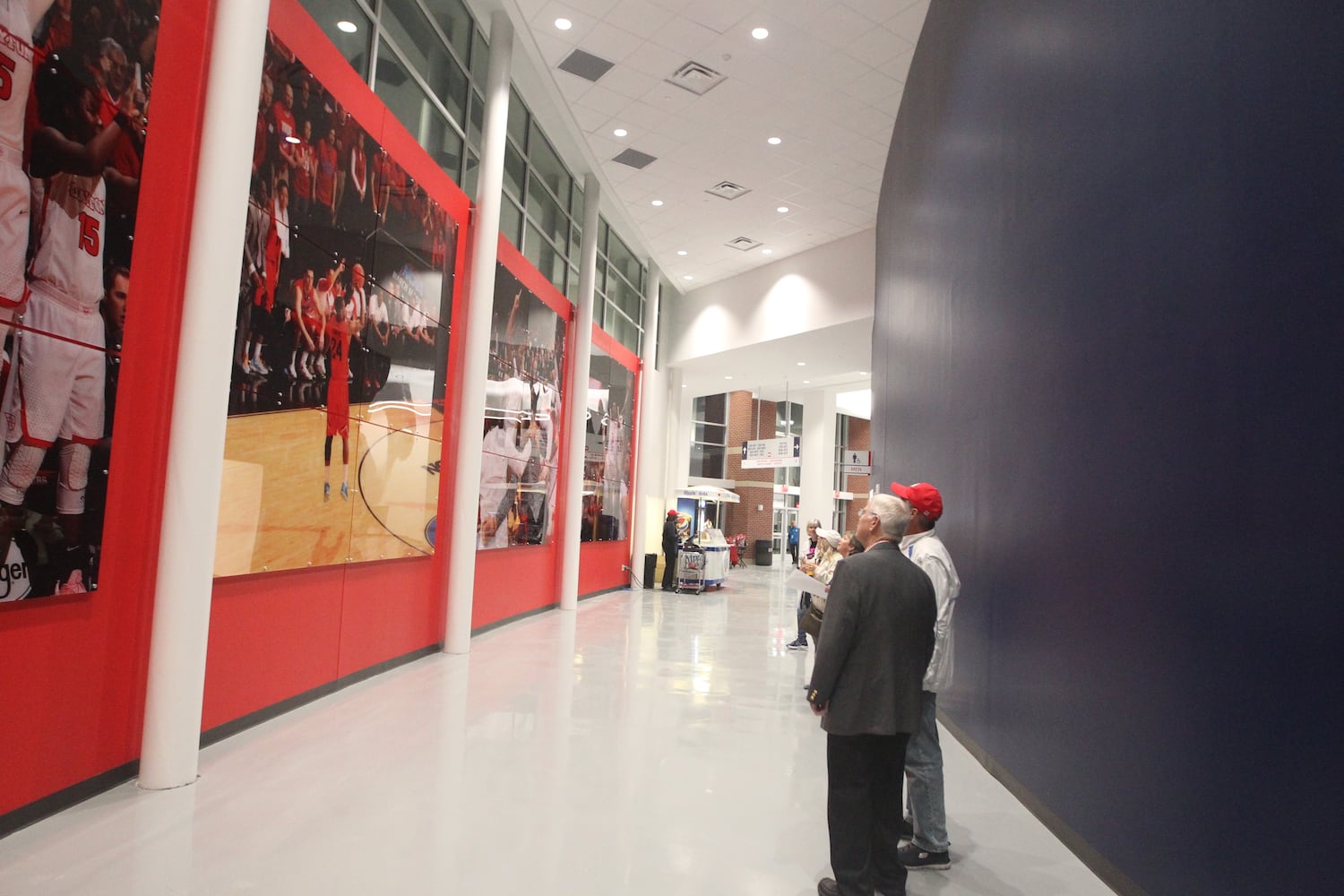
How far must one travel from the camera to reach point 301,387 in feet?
16.0

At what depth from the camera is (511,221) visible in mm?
9352

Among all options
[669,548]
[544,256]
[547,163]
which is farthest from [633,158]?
[669,548]

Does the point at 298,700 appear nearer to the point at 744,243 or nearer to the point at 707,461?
the point at 744,243

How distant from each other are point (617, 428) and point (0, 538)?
10.7 m

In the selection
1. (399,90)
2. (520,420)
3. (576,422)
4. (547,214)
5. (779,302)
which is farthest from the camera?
(779,302)

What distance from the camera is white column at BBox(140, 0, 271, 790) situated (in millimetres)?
3516

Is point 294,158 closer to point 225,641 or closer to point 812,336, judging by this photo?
point 225,641

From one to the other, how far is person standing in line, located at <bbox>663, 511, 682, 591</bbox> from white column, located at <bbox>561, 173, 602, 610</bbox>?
3858 mm

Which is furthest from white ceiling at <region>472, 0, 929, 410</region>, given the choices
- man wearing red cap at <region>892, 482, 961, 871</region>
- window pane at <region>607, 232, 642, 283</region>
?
man wearing red cap at <region>892, 482, 961, 871</region>

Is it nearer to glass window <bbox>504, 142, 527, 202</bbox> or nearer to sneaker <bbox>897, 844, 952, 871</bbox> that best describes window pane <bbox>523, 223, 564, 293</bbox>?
glass window <bbox>504, 142, 527, 202</bbox>

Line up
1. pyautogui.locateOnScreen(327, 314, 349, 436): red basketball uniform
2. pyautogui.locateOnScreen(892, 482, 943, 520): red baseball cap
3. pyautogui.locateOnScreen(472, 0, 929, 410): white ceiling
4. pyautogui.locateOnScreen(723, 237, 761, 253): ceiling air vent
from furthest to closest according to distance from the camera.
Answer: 1. pyautogui.locateOnScreen(723, 237, 761, 253): ceiling air vent
2. pyautogui.locateOnScreen(472, 0, 929, 410): white ceiling
3. pyautogui.locateOnScreen(327, 314, 349, 436): red basketball uniform
4. pyautogui.locateOnScreen(892, 482, 943, 520): red baseball cap

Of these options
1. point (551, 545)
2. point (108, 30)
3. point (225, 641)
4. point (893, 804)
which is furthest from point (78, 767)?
point (551, 545)

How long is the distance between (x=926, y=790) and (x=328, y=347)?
438 centimetres

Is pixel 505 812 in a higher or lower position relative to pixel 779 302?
lower
